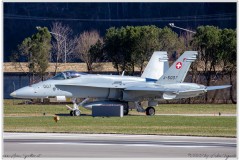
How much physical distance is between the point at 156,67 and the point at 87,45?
958 inches

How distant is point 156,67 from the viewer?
49062 mm

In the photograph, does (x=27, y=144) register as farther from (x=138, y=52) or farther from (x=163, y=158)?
(x=138, y=52)

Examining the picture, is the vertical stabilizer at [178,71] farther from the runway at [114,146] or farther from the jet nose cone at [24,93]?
the runway at [114,146]

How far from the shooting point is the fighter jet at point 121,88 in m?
44.0

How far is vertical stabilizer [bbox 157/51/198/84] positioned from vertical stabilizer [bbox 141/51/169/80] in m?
2.33

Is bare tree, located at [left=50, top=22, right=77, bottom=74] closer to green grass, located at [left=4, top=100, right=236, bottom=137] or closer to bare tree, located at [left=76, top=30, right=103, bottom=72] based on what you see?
bare tree, located at [left=76, top=30, right=103, bottom=72]

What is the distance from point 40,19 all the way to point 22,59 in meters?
5.26

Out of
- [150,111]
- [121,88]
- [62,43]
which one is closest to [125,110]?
[121,88]

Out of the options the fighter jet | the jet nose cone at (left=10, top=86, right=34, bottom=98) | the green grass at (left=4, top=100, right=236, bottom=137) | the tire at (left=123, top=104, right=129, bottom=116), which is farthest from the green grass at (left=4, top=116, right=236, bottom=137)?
the tire at (left=123, top=104, right=129, bottom=116)

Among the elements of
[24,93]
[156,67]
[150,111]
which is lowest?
[150,111]

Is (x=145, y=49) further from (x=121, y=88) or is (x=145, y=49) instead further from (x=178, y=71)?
(x=121, y=88)

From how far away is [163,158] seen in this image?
68.0 ft

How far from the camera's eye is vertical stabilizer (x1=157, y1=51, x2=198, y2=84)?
4628cm

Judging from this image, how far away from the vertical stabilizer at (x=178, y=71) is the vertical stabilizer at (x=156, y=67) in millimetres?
2332
